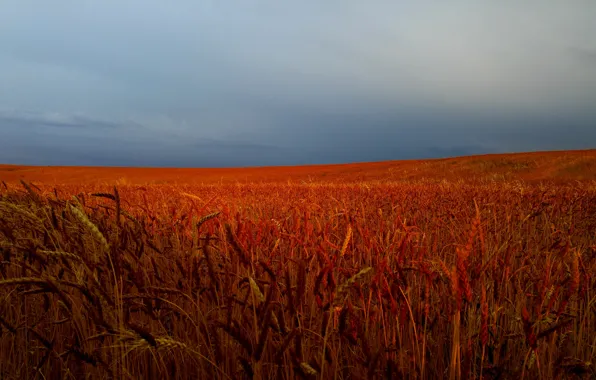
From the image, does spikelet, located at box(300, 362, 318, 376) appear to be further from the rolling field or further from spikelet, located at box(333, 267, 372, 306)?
spikelet, located at box(333, 267, 372, 306)

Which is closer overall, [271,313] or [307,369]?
[307,369]

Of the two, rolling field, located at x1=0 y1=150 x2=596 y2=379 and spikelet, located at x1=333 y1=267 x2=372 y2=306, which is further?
rolling field, located at x1=0 y1=150 x2=596 y2=379

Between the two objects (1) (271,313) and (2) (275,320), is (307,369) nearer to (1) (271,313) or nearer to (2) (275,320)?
(1) (271,313)

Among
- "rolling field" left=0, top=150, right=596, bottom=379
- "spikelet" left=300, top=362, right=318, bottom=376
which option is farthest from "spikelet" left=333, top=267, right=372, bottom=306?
"spikelet" left=300, top=362, right=318, bottom=376

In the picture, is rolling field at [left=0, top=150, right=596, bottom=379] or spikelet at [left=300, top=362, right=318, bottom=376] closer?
spikelet at [left=300, top=362, right=318, bottom=376]

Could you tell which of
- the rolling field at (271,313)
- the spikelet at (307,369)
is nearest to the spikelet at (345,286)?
the rolling field at (271,313)

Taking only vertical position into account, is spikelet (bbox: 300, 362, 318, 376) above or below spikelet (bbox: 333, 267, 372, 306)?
below

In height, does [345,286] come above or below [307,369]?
above

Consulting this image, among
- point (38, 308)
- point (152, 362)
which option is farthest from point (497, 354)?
point (38, 308)

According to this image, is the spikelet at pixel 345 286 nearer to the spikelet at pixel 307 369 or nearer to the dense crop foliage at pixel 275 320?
the dense crop foliage at pixel 275 320

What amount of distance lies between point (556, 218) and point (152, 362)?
19.0 ft

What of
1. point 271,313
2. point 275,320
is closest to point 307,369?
point 271,313

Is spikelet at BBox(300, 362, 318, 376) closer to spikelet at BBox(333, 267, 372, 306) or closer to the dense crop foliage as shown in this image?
the dense crop foliage

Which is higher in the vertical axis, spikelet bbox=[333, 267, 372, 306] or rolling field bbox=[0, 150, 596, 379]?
spikelet bbox=[333, 267, 372, 306]
